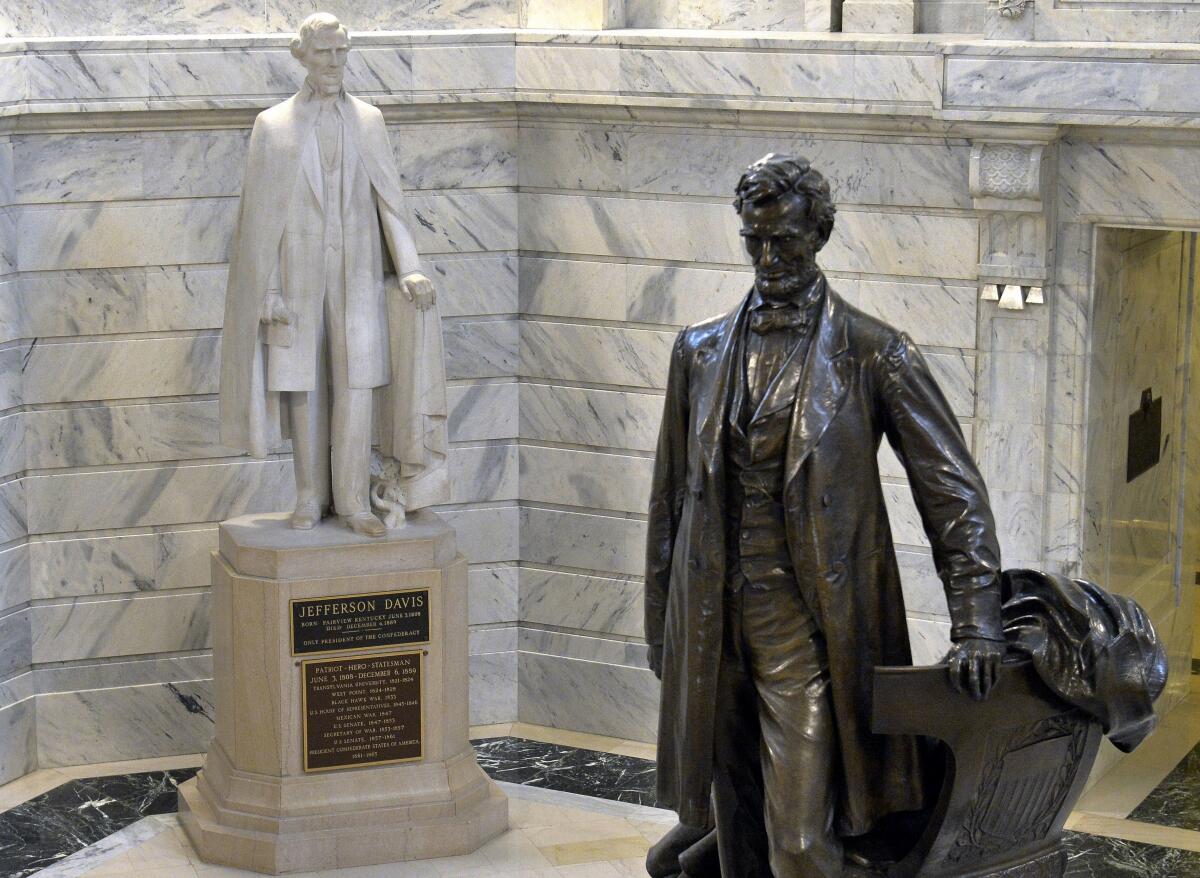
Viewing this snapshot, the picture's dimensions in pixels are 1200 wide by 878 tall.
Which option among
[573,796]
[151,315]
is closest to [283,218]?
[151,315]

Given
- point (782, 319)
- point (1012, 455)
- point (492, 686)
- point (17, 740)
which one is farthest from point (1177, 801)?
point (17, 740)

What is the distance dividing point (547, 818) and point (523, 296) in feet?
8.34

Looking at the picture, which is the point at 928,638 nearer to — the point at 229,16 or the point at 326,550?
the point at 326,550

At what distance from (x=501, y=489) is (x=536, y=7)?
229 cm

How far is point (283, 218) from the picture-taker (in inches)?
319

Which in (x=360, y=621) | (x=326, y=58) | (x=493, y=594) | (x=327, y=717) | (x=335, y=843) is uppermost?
(x=326, y=58)

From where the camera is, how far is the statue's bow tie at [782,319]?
211 inches

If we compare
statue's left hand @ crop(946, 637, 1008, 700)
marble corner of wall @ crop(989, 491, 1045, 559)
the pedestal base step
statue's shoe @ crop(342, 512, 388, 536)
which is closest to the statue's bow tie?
statue's left hand @ crop(946, 637, 1008, 700)

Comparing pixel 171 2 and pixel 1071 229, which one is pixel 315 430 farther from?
pixel 1071 229

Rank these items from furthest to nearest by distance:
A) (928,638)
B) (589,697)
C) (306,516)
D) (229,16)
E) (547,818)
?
(589,697) < (229,16) < (928,638) < (547,818) < (306,516)

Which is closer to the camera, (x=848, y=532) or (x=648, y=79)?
(x=848, y=532)

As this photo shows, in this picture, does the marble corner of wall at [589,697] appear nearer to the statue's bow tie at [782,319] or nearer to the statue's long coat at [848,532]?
the statue's long coat at [848,532]

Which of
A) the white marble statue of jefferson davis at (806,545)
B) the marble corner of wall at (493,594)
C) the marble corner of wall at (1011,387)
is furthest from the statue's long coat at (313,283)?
the white marble statue of jefferson davis at (806,545)

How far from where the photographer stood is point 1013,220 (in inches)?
334
